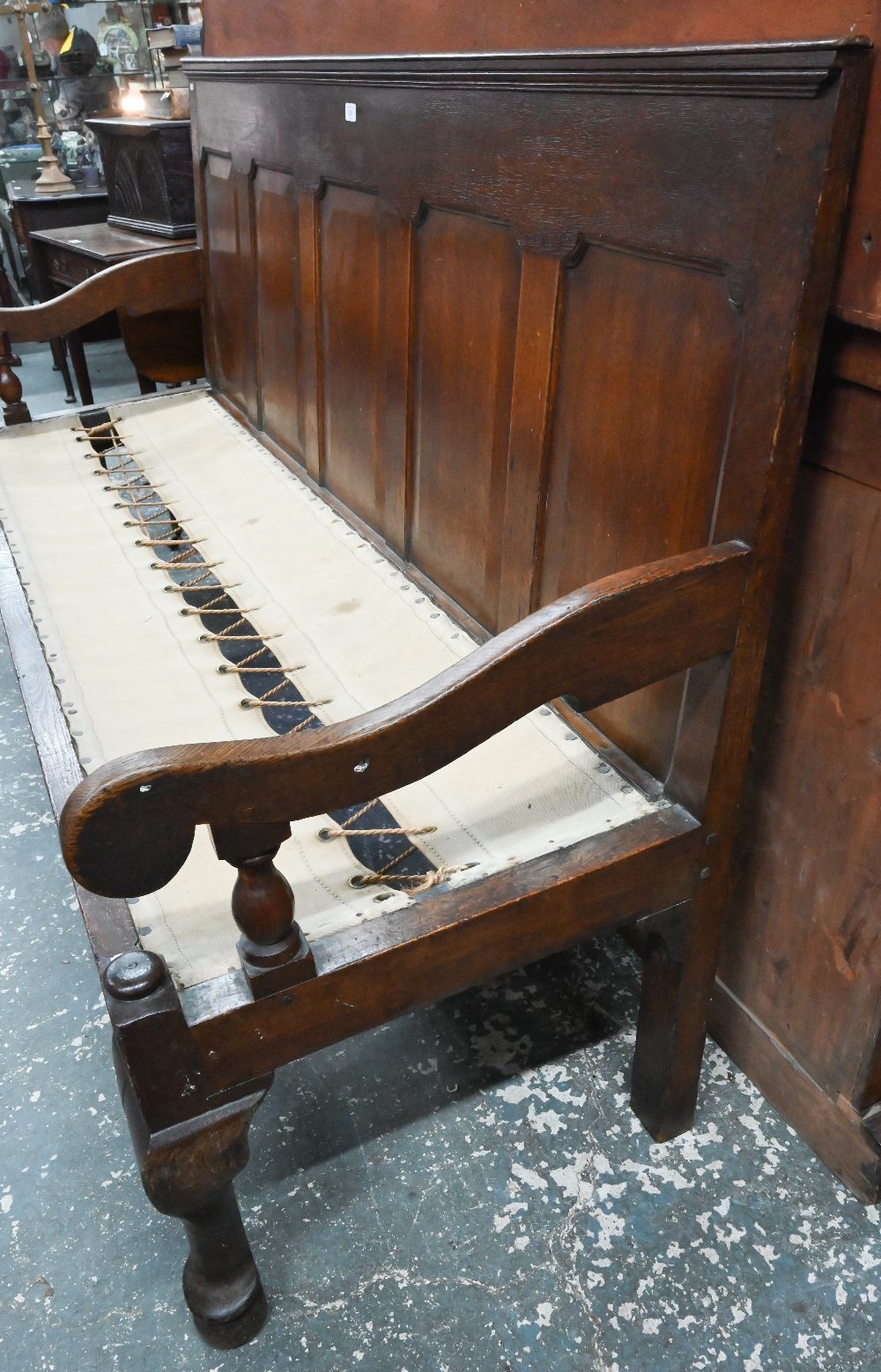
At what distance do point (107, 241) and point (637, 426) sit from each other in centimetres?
329

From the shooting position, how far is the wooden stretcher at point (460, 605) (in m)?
1.07

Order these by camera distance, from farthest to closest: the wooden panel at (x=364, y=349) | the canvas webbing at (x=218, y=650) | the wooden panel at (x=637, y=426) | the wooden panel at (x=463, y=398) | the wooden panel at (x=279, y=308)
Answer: the wooden panel at (x=279, y=308)
the wooden panel at (x=364, y=349)
the wooden panel at (x=463, y=398)
the canvas webbing at (x=218, y=650)
the wooden panel at (x=637, y=426)

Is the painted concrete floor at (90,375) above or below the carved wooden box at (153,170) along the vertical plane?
below

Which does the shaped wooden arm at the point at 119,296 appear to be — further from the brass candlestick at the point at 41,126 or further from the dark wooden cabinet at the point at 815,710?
the brass candlestick at the point at 41,126

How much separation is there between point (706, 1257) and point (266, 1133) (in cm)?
69

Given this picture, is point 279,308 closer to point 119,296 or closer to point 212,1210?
point 119,296

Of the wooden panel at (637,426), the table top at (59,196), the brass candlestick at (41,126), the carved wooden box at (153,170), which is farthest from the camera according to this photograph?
the brass candlestick at (41,126)

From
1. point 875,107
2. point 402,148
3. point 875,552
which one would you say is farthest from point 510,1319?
point 402,148

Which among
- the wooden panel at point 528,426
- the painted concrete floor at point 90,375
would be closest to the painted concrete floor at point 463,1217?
the wooden panel at point 528,426

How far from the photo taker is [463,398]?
1.73 meters

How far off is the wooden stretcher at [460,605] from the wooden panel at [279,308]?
0.06 metres

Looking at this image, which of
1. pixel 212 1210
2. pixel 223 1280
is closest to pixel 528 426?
pixel 212 1210

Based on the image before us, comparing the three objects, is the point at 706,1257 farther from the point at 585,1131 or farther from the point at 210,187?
the point at 210,187

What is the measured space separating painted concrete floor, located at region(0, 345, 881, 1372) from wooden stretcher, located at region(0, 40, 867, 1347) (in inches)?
4.0
